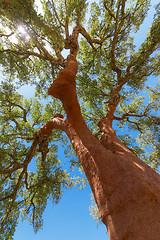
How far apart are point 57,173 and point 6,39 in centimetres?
944

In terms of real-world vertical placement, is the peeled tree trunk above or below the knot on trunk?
below

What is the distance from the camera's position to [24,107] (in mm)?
8883

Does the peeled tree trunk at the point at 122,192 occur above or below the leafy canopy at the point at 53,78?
below

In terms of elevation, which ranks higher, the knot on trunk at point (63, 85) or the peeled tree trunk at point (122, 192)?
the knot on trunk at point (63, 85)

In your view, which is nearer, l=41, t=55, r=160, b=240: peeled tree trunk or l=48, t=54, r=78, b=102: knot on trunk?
l=41, t=55, r=160, b=240: peeled tree trunk

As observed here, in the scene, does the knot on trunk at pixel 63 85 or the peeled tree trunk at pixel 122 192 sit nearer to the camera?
the peeled tree trunk at pixel 122 192

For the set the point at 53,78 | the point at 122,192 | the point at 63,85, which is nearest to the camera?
the point at 122,192

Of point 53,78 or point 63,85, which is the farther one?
point 53,78

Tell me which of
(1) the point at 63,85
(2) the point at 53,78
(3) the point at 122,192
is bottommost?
(3) the point at 122,192

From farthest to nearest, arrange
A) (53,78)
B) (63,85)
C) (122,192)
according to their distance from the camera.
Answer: (53,78) → (63,85) → (122,192)

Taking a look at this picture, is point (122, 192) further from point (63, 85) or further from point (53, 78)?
point (53, 78)

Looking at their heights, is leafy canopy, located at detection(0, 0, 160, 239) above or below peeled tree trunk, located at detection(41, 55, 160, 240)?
above

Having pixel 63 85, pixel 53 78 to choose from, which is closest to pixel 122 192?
pixel 63 85

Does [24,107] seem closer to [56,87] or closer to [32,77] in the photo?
[32,77]
